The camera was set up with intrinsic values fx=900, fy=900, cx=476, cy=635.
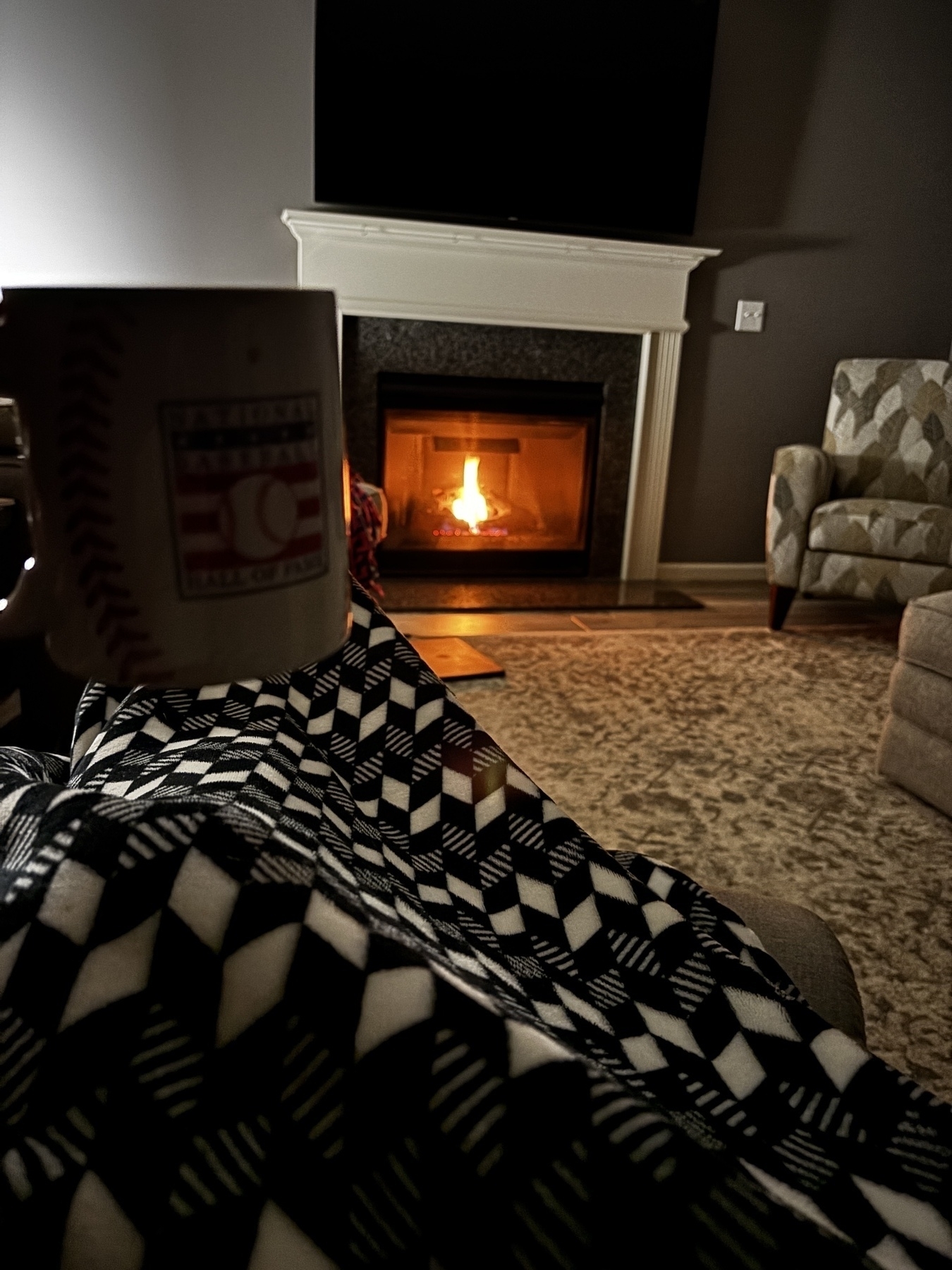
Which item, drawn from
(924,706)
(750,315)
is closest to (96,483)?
(924,706)

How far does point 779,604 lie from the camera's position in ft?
10.3

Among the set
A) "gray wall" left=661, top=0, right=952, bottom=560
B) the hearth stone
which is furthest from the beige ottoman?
"gray wall" left=661, top=0, right=952, bottom=560

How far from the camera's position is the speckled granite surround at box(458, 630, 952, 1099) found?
142cm

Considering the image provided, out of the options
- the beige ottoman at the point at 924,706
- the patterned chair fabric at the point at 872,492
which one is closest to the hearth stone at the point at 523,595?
the patterned chair fabric at the point at 872,492

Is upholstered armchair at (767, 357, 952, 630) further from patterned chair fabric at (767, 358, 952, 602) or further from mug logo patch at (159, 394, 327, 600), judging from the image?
mug logo patch at (159, 394, 327, 600)

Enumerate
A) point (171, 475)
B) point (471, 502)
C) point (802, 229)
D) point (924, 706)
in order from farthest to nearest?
point (471, 502)
point (802, 229)
point (924, 706)
point (171, 475)

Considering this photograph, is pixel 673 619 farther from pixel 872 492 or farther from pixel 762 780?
pixel 762 780

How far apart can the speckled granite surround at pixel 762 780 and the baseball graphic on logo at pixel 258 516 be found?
1240mm

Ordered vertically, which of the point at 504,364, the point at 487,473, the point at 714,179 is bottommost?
the point at 487,473

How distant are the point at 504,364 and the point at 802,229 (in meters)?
1.34

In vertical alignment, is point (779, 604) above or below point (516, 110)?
below

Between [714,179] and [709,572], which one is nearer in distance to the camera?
[714,179]

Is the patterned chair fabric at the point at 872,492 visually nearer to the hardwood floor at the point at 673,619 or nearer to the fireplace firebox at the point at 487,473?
the hardwood floor at the point at 673,619

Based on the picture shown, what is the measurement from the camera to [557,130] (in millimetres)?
3248
